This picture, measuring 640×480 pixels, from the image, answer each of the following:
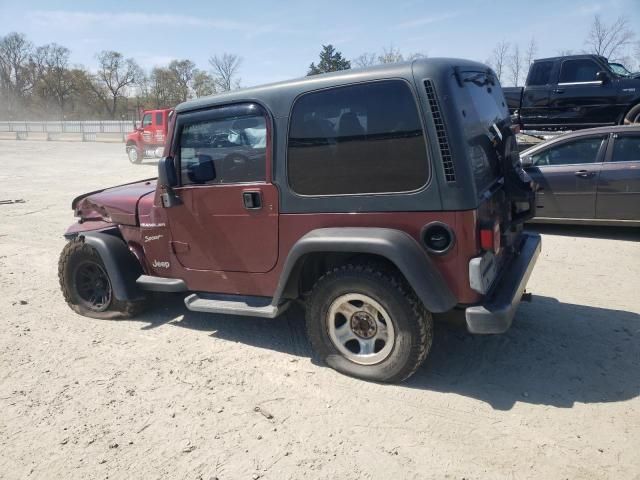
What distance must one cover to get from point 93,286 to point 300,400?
272cm

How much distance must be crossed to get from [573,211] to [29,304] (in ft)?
22.9

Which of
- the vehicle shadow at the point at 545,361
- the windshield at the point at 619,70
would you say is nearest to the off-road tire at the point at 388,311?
the vehicle shadow at the point at 545,361

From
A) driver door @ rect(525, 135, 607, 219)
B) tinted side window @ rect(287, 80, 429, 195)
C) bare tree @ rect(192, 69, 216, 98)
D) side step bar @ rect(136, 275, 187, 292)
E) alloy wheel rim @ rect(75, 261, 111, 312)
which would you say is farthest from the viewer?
bare tree @ rect(192, 69, 216, 98)

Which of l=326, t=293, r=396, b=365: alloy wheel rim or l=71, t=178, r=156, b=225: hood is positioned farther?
l=71, t=178, r=156, b=225: hood

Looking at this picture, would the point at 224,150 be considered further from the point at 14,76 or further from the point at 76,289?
the point at 14,76

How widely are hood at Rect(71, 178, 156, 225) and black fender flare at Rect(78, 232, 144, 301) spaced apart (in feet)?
0.77

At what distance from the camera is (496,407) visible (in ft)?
9.66

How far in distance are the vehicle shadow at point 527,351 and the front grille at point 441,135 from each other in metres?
1.44

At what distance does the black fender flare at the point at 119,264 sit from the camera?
13.9 ft

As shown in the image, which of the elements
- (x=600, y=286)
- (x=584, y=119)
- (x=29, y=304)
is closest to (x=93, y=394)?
(x=29, y=304)

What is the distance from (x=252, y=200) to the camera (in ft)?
11.4

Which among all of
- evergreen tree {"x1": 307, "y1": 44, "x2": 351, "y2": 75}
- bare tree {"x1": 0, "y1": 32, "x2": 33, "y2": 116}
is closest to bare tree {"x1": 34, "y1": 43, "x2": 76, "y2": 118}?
bare tree {"x1": 0, "y1": 32, "x2": 33, "y2": 116}

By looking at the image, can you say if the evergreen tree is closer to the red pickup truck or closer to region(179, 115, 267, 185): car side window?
the red pickup truck

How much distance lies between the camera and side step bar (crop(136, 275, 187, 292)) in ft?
13.3
